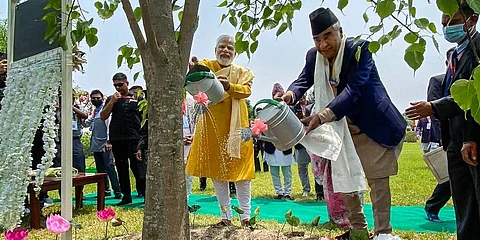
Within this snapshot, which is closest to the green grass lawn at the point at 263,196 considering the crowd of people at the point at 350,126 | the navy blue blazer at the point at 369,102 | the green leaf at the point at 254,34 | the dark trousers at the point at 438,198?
the crowd of people at the point at 350,126

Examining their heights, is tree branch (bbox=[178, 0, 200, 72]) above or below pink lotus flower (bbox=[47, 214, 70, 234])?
above

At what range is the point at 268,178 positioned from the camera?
9422 mm

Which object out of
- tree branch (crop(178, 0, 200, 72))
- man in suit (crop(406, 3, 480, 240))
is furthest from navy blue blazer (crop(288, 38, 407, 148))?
tree branch (crop(178, 0, 200, 72))

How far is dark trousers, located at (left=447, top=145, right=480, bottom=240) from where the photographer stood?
2.41 m

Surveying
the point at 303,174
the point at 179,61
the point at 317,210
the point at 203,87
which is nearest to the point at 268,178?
the point at 303,174

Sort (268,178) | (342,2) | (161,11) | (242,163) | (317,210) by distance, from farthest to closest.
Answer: (268,178) < (317,210) < (242,163) < (161,11) < (342,2)

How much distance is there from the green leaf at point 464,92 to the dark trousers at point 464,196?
5.38ft

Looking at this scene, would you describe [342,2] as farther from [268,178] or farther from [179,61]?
[268,178]

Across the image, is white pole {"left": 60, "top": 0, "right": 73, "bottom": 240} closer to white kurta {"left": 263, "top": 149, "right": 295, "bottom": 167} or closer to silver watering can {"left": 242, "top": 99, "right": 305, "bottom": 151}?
silver watering can {"left": 242, "top": 99, "right": 305, "bottom": 151}

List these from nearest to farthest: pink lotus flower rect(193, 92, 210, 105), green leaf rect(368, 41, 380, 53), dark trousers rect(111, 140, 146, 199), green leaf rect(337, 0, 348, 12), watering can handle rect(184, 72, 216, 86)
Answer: green leaf rect(368, 41, 380, 53) < green leaf rect(337, 0, 348, 12) < watering can handle rect(184, 72, 216, 86) < pink lotus flower rect(193, 92, 210, 105) < dark trousers rect(111, 140, 146, 199)

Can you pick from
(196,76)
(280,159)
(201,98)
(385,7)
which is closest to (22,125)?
(196,76)

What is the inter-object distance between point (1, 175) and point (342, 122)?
73.7 inches

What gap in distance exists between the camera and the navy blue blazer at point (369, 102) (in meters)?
2.51

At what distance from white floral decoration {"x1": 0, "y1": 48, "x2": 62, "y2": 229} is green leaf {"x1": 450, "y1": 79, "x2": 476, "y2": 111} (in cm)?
202
